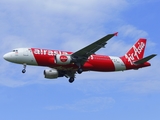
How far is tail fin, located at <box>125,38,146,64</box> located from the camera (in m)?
85.3

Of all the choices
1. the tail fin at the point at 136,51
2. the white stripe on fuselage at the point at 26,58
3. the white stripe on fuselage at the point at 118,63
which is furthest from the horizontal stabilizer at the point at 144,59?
the white stripe on fuselage at the point at 26,58

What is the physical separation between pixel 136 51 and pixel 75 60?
14.6m

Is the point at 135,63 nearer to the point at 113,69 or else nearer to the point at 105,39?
the point at 113,69

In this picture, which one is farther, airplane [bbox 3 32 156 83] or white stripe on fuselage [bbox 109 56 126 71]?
white stripe on fuselage [bbox 109 56 126 71]

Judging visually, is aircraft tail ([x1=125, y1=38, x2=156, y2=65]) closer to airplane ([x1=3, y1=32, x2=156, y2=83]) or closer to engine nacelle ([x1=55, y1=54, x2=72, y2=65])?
airplane ([x1=3, y1=32, x2=156, y2=83])

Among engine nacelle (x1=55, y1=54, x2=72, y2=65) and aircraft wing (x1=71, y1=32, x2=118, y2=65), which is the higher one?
aircraft wing (x1=71, y1=32, x2=118, y2=65)

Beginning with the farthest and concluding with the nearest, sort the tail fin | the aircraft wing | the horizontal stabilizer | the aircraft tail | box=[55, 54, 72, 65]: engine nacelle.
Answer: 1. the tail fin
2. the aircraft tail
3. the horizontal stabilizer
4. box=[55, 54, 72, 65]: engine nacelle
5. the aircraft wing

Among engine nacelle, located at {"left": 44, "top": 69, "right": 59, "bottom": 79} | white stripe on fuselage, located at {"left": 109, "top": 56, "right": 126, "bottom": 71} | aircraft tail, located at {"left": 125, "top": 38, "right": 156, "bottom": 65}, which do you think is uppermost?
aircraft tail, located at {"left": 125, "top": 38, "right": 156, "bottom": 65}

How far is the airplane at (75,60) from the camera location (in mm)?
75750

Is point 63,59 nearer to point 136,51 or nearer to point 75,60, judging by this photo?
point 75,60

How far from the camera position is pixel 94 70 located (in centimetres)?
8069

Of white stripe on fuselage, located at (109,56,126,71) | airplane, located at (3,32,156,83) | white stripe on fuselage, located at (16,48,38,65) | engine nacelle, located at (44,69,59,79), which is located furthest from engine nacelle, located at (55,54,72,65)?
white stripe on fuselage, located at (109,56,126,71)

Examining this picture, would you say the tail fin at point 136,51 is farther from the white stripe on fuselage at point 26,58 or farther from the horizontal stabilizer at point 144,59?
the white stripe on fuselage at point 26,58

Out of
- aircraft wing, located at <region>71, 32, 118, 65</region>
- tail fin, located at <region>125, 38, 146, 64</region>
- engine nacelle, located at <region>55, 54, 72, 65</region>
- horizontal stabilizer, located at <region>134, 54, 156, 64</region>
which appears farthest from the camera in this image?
tail fin, located at <region>125, 38, 146, 64</region>
